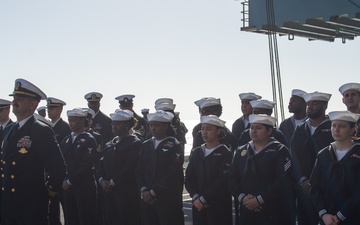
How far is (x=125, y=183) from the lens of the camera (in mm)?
9516

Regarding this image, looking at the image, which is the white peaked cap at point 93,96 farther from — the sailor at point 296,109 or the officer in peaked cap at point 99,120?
the sailor at point 296,109

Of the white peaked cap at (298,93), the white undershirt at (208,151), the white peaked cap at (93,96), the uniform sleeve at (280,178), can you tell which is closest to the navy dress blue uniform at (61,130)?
the white peaked cap at (93,96)

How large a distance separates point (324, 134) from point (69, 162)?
397cm

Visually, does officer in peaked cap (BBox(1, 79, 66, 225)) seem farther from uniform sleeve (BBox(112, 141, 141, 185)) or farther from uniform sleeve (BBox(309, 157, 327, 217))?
uniform sleeve (BBox(309, 157, 327, 217))

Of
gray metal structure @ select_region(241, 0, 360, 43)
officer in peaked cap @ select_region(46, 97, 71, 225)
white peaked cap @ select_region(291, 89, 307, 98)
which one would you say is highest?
gray metal structure @ select_region(241, 0, 360, 43)

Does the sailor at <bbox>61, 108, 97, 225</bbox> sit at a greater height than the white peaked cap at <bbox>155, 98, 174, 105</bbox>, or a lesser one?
lesser

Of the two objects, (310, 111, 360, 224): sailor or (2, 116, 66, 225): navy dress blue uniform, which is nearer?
(310, 111, 360, 224): sailor

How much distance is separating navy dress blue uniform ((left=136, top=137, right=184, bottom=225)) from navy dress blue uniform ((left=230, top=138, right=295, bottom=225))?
1.49 metres

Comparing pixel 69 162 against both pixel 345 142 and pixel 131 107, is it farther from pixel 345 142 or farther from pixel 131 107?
pixel 345 142

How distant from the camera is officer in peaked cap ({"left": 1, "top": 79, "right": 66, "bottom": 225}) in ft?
22.5

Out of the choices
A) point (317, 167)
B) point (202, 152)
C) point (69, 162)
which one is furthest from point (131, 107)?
point (317, 167)

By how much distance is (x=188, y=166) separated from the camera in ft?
28.1

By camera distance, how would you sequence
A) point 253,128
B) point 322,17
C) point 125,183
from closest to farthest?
point 253,128 < point 125,183 < point 322,17

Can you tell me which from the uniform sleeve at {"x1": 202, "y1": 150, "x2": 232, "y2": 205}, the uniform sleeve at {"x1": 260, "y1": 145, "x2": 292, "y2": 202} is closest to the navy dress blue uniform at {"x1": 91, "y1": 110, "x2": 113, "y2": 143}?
the uniform sleeve at {"x1": 202, "y1": 150, "x2": 232, "y2": 205}
